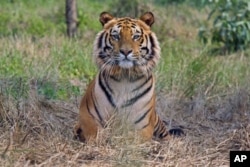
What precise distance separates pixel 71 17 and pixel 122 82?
203 inches

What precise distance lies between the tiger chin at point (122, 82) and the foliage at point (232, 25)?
4.62 meters

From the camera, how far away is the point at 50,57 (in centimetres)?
953

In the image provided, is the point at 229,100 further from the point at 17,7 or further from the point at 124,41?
the point at 17,7

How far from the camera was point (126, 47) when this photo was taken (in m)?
6.43

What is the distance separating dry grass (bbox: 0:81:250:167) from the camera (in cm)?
580

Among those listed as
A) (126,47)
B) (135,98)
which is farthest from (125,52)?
(135,98)

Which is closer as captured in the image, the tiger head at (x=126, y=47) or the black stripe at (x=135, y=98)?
the tiger head at (x=126, y=47)

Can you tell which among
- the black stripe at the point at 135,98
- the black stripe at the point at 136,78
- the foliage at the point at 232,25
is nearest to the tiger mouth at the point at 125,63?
the black stripe at the point at 136,78

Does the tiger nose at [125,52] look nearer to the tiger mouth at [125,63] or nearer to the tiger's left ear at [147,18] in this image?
the tiger mouth at [125,63]

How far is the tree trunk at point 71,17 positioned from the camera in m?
11.5

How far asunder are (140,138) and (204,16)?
881 centimetres

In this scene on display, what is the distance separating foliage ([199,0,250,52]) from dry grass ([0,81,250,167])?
3800mm

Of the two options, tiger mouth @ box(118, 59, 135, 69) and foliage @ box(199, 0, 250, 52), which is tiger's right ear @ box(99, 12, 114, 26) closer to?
tiger mouth @ box(118, 59, 135, 69)

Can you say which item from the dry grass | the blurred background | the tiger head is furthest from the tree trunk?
the tiger head
